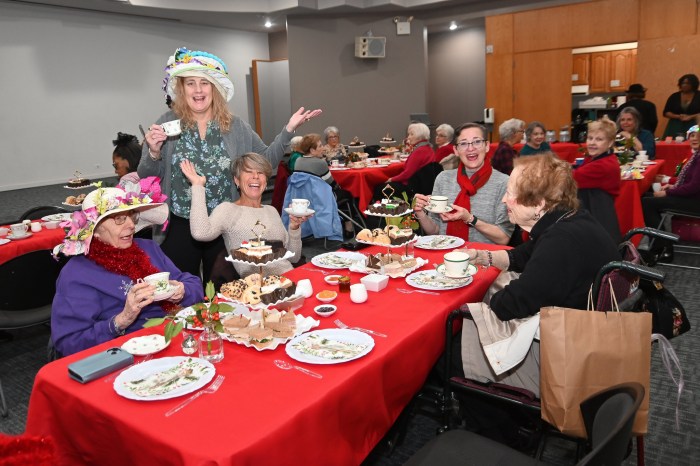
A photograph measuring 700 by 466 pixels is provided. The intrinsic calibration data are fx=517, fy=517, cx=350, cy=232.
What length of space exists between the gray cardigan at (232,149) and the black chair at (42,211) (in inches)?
81.2

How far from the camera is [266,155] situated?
2.98 metres

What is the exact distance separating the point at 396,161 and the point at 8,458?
6.37 metres

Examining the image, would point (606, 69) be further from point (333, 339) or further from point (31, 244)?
point (333, 339)

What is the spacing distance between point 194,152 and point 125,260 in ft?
3.19

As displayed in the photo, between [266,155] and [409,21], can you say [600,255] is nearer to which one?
[266,155]

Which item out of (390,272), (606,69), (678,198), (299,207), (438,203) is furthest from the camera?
(606,69)

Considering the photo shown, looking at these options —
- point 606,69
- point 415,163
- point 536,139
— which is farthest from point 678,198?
point 606,69

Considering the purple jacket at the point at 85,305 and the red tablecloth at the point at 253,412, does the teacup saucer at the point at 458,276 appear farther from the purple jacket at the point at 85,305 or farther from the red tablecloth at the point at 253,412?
the purple jacket at the point at 85,305

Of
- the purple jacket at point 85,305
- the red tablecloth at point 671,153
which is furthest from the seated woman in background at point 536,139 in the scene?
the purple jacket at point 85,305

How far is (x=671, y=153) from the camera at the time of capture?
676 centimetres

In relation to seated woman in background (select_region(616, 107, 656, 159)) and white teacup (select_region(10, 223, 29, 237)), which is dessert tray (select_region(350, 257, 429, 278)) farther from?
seated woman in background (select_region(616, 107, 656, 159))

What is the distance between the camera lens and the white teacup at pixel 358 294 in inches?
79.7

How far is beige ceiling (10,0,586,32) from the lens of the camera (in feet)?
32.5

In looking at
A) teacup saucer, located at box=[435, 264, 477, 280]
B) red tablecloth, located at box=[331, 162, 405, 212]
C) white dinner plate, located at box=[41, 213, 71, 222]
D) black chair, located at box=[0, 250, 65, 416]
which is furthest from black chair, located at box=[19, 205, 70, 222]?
teacup saucer, located at box=[435, 264, 477, 280]
